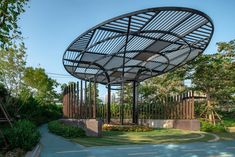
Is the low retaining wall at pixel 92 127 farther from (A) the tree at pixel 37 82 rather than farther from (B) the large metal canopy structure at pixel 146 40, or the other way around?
(A) the tree at pixel 37 82

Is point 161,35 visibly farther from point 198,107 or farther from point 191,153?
point 198,107

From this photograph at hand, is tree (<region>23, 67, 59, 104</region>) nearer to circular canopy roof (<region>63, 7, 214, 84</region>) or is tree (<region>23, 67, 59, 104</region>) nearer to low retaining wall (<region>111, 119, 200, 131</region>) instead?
circular canopy roof (<region>63, 7, 214, 84</region>)

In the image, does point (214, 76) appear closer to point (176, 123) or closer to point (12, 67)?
point (176, 123)

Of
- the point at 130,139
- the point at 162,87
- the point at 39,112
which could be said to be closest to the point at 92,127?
the point at 130,139

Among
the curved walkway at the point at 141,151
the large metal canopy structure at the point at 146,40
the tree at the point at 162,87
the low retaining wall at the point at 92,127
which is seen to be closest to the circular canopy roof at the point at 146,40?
the large metal canopy structure at the point at 146,40

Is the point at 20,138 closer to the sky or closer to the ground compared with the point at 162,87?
closer to the ground

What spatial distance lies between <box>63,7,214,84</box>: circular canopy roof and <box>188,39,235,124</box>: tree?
2.83 metres

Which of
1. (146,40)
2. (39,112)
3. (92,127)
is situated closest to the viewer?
(92,127)

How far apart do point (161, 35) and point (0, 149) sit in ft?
31.8

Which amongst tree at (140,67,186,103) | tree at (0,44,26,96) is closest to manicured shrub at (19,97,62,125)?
tree at (0,44,26,96)

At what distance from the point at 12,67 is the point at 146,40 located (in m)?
10.4

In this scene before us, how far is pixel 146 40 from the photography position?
1552 cm

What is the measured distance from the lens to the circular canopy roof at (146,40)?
A: 1188 cm

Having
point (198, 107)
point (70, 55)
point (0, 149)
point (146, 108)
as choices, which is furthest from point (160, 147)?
point (198, 107)
